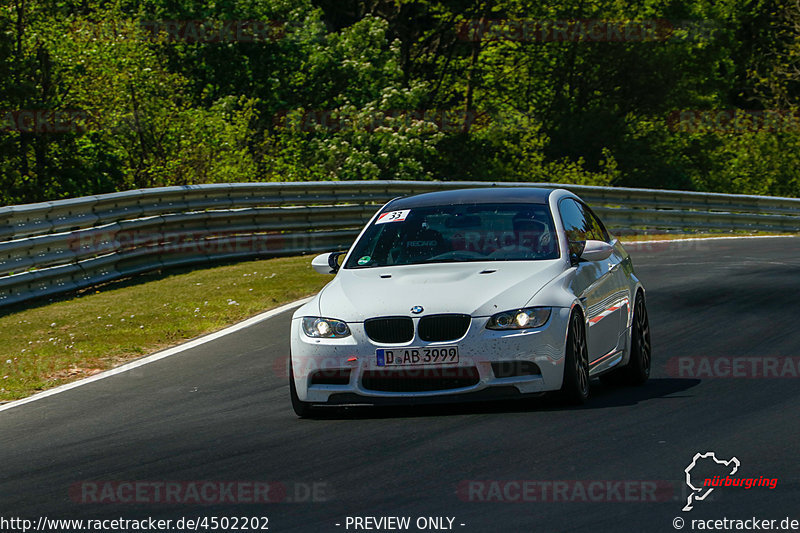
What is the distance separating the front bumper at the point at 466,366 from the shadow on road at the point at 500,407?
0.25 meters

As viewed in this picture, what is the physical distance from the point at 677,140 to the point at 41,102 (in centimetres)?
2587

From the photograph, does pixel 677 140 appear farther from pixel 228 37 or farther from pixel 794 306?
pixel 794 306

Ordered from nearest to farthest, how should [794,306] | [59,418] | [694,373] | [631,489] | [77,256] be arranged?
1. [631,489]
2. [59,418]
3. [694,373]
4. [794,306]
5. [77,256]

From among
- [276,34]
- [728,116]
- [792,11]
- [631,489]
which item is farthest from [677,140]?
[631,489]

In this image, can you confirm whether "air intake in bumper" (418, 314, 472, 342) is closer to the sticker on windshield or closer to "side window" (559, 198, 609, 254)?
"side window" (559, 198, 609, 254)

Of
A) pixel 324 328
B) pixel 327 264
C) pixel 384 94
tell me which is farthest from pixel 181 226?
pixel 384 94

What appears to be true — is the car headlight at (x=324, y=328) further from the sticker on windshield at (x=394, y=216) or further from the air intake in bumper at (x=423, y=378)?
the sticker on windshield at (x=394, y=216)

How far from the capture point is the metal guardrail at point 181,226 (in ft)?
49.2

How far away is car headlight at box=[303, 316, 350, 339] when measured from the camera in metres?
8.34

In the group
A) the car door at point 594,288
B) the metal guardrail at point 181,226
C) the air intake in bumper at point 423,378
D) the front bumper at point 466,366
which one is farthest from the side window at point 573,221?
the metal guardrail at point 181,226

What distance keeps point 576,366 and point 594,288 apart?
90 centimetres

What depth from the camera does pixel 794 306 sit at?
13531mm

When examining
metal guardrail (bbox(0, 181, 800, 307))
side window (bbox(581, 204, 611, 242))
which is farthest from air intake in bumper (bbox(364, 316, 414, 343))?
metal guardrail (bbox(0, 181, 800, 307))

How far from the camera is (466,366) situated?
318 inches
